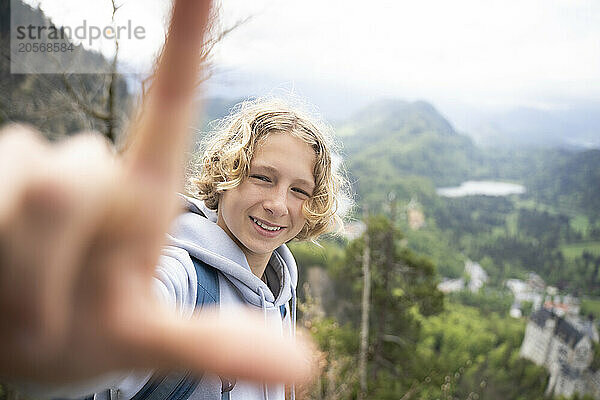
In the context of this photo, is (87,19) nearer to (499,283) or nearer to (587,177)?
(499,283)

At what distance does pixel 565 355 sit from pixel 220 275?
4617mm

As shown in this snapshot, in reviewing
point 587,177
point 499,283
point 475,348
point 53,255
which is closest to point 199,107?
point 53,255

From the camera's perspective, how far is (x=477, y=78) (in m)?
8.00

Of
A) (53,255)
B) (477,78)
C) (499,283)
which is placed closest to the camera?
(53,255)

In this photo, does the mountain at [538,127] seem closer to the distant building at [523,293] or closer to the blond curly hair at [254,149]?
the distant building at [523,293]

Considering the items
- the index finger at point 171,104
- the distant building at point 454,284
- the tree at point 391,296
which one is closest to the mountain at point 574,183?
the distant building at point 454,284

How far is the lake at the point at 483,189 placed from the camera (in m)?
8.68

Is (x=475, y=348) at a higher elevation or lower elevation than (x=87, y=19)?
lower

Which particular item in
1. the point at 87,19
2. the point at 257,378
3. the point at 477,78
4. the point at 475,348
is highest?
the point at 477,78

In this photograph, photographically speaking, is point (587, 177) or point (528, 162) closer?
point (587, 177)

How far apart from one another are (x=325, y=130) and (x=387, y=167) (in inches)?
323

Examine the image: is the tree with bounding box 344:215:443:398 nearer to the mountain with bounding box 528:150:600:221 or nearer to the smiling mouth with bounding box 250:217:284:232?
the smiling mouth with bounding box 250:217:284:232

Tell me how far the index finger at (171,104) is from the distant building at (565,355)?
4.60 meters

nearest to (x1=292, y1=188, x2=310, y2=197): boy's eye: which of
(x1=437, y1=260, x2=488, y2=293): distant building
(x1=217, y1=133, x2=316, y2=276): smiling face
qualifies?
(x1=217, y1=133, x2=316, y2=276): smiling face
